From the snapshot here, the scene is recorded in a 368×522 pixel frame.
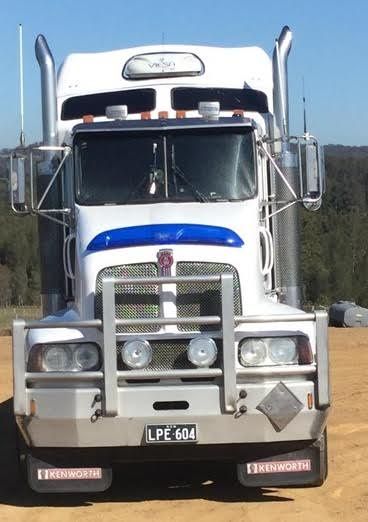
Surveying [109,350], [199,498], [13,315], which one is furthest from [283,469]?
[13,315]

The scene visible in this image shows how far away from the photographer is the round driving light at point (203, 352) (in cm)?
683

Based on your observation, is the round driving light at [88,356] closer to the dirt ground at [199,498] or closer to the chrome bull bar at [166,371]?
the chrome bull bar at [166,371]

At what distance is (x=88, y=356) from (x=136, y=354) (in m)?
0.35

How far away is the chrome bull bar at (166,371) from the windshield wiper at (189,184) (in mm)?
1081

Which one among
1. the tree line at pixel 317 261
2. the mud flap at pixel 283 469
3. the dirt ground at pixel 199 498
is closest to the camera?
the dirt ground at pixel 199 498

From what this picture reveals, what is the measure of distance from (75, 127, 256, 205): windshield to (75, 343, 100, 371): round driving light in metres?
1.37

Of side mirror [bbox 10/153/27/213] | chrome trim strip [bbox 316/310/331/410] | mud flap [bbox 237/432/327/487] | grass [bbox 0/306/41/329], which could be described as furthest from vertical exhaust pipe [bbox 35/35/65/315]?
grass [bbox 0/306/41/329]

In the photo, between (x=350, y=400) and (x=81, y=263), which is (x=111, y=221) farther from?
(x=350, y=400)

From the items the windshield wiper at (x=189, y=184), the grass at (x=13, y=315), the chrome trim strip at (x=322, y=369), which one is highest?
the windshield wiper at (x=189, y=184)

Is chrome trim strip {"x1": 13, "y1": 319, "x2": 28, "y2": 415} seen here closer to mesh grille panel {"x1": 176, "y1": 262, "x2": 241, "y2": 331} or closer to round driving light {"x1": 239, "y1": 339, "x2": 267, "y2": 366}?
mesh grille panel {"x1": 176, "y1": 262, "x2": 241, "y2": 331}

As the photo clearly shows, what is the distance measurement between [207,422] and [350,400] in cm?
593

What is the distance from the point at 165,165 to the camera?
7.89 metres

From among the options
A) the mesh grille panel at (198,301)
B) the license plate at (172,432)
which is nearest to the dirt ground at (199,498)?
the license plate at (172,432)

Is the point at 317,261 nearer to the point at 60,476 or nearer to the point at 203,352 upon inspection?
the point at 60,476
